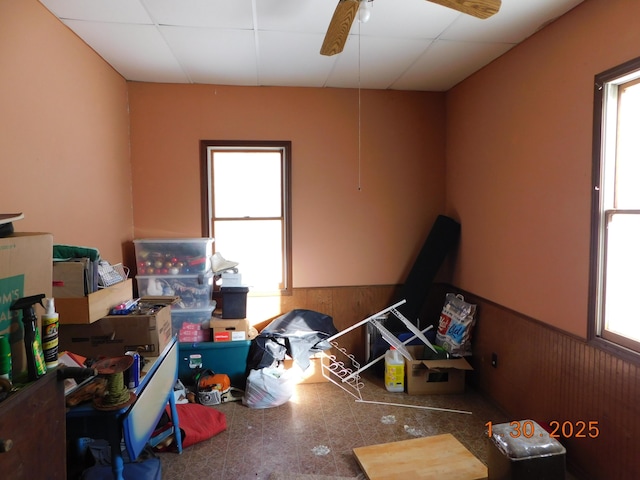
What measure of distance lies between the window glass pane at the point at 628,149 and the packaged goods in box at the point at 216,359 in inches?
112

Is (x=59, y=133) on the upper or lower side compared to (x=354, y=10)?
lower

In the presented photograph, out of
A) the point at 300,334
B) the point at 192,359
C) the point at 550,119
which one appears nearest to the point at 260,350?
the point at 300,334

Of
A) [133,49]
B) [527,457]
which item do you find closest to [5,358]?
[527,457]

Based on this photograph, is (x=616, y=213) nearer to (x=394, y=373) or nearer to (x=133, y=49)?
(x=394, y=373)

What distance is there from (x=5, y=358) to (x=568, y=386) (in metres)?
2.74

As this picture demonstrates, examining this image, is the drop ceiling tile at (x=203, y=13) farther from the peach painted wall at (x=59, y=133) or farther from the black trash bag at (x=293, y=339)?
the black trash bag at (x=293, y=339)

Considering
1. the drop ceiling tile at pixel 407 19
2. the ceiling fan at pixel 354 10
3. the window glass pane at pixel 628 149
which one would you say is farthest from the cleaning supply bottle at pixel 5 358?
the window glass pane at pixel 628 149

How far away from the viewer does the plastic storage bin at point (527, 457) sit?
175 cm

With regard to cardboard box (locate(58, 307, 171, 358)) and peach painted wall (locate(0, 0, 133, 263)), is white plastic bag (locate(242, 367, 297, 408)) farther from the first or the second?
peach painted wall (locate(0, 0, 133, 263))

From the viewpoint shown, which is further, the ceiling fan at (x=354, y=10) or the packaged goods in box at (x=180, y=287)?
the packaged goods in box at (x=180, y=287)

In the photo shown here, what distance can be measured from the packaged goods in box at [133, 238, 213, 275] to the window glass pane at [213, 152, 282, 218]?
38cm

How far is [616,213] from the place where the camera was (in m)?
1.99

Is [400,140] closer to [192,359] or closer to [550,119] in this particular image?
[550,119]

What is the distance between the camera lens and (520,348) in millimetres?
2682
